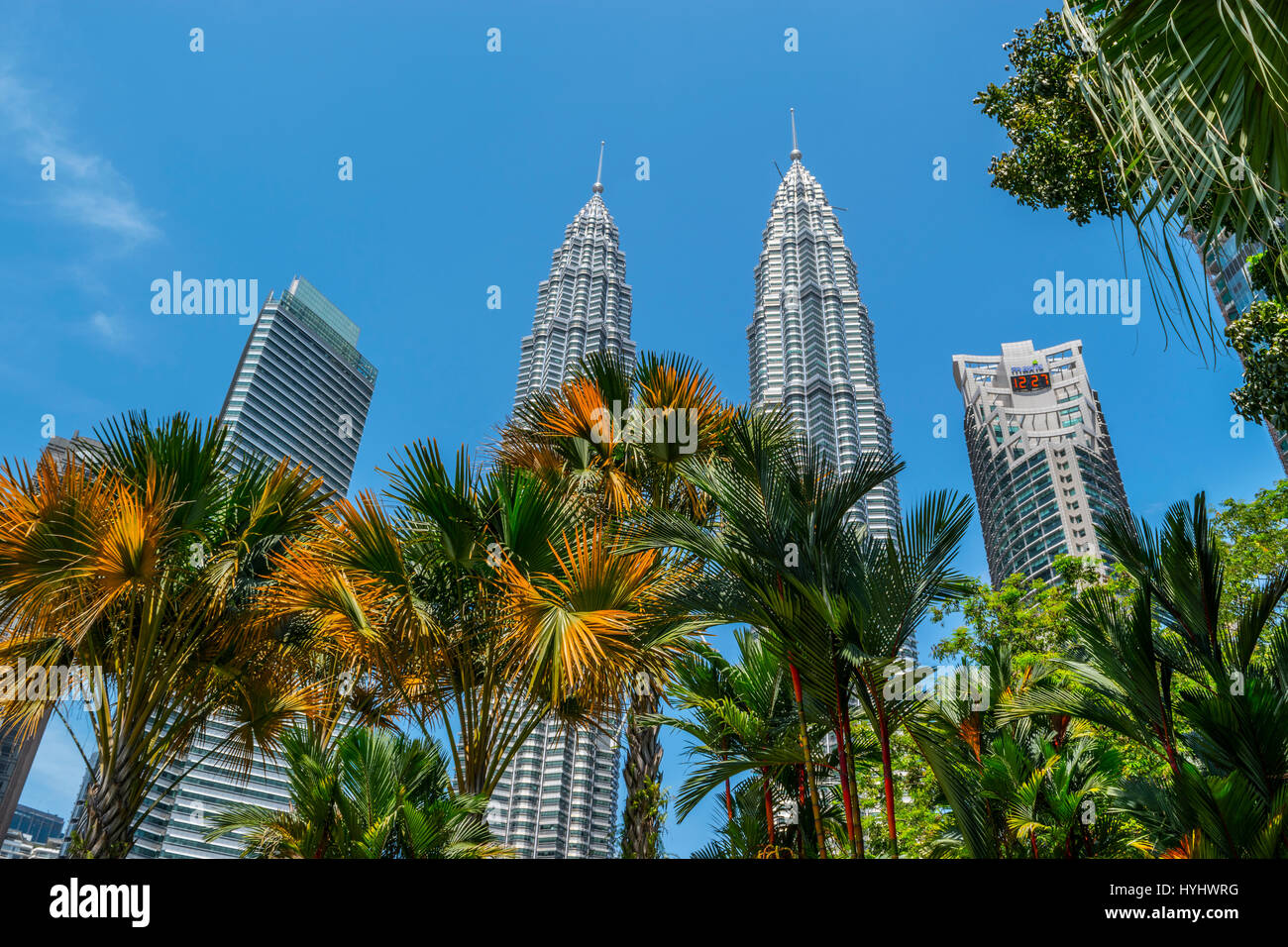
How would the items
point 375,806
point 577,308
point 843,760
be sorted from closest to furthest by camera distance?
1. point 843,760
2. point 375,806
3. point 577,308

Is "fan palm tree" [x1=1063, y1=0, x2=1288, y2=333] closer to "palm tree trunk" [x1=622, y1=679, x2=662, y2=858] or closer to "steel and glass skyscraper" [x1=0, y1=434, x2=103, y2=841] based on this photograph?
"palm tree trunk" [x1=622, y1=679, x2=662, y2=858]

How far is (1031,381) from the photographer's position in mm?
121250

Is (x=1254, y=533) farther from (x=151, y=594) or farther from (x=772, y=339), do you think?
(x=772, y=339)

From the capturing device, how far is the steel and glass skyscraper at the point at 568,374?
93.2 metres

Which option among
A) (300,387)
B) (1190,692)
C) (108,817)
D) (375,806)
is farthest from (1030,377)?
(108,817)

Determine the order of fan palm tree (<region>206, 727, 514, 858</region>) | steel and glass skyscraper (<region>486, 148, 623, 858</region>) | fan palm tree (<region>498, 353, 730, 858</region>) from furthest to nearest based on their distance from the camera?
steel and glass skyscraper (<region>486, 148, 623, 858</region>), fan palm tree (<region>498, 353, 730, 858</region>), fan palm tree (<region>206, 727, 514, 858</region>)

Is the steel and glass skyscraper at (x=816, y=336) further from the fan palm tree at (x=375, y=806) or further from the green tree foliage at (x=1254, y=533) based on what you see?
the fan palm tree at (x=375, y=806)

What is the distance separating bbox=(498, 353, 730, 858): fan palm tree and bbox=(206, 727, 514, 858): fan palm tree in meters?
1.85

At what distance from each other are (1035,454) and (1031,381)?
53.7 feet

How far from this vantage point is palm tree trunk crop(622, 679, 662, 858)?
689cm

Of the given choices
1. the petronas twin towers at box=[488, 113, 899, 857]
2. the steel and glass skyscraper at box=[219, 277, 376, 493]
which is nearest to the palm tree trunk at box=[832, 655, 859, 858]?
the steel and glass skyscraper at box=[219, 277, 376, 493]

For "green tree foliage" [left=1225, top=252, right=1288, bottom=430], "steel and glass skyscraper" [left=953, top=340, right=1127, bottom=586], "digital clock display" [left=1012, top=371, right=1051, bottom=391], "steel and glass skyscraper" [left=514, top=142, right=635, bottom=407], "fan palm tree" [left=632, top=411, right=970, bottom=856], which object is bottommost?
"fan palm tree" [left=632, top=411, right=970, bottom=856]
